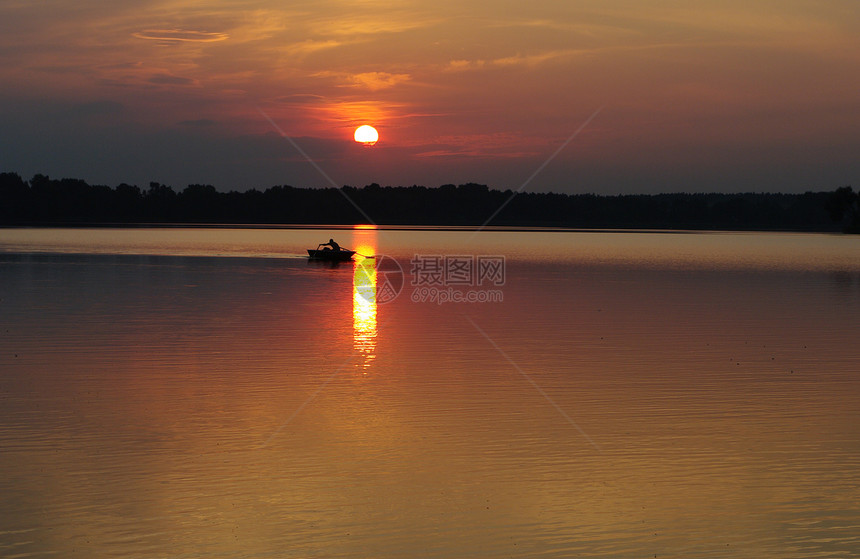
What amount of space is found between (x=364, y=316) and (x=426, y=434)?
19209 millimetres

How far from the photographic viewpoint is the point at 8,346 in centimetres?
2517

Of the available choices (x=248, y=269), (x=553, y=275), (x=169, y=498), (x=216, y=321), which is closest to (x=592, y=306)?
(x=216, y=321)

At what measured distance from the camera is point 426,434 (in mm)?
15906

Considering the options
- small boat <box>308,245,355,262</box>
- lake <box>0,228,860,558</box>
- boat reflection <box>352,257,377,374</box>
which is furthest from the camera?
small boat <box>308,245,355,262</box>

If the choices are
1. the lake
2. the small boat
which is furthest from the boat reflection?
the small boat

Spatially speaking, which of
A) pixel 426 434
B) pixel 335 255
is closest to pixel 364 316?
pixel 426 434

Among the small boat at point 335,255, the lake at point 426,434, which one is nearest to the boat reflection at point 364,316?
the lake at point 426,434

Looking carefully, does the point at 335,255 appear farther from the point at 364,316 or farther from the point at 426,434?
the point at 426,434

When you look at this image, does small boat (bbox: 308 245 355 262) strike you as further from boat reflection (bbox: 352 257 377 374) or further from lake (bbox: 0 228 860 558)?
lake (bbox: 0 228 860 558)

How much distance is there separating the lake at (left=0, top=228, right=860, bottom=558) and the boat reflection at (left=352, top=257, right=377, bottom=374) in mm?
225

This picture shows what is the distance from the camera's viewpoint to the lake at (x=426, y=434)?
11.2 m

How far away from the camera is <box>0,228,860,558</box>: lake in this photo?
36.7 ft

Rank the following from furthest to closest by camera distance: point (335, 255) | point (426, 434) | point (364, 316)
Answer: point (335, 255) < point (364, 316) < point (426, 434)

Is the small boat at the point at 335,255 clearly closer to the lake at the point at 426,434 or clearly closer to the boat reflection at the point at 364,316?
the boat reflection at the point at 364,316
